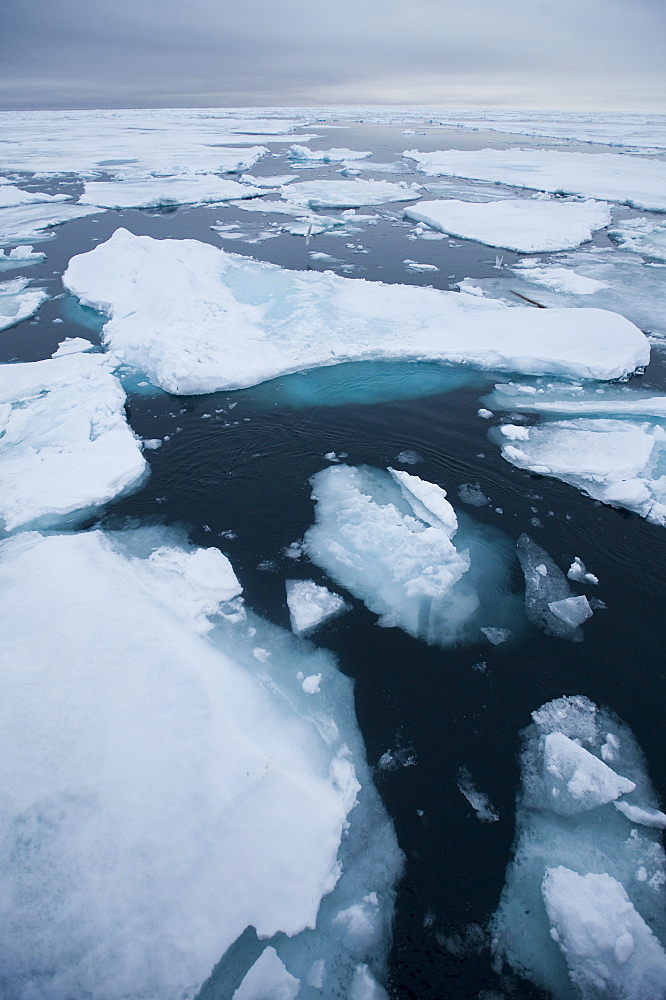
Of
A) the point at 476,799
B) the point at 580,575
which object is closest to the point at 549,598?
the point at 580,575

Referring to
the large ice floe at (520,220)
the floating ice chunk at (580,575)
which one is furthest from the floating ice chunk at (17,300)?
the large ice floe at (520,220)

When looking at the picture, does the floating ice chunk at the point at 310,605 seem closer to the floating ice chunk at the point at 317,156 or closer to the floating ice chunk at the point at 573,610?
the floating ice chunk at the point at 573,610

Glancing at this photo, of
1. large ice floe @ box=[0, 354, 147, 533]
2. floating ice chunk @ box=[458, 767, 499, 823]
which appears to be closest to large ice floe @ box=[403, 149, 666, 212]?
large ice floe @ box=[0, 354, 147, 533]

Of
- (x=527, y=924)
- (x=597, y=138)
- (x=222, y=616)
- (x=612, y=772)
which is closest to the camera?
(x=527, y=924)

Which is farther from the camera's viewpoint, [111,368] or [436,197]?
[436,197]

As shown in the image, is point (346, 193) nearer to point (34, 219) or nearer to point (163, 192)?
point (163, 192)

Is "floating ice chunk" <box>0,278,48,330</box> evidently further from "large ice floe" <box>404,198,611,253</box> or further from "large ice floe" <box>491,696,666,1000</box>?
"large ice floe" <box>404,198,611,253</box>

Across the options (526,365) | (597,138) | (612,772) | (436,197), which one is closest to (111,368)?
(526,365)

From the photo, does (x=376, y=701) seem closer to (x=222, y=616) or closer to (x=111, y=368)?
(x=222, y=616)
